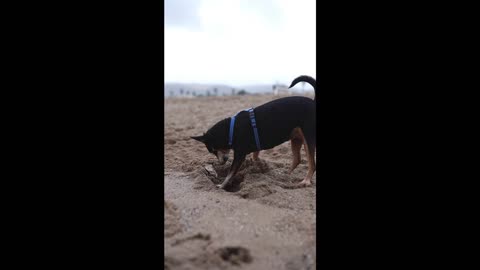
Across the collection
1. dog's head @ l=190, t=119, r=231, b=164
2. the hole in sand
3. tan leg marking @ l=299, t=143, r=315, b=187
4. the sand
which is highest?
dog's head @ l=190, t=119, r=231, b=164

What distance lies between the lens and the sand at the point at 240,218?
2404mm

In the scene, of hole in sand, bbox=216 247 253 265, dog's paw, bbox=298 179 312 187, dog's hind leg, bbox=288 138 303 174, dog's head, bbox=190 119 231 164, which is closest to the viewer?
hole in sand, bbox=216 247 253 265

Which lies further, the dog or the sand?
the dog

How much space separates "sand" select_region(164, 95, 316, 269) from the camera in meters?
2.40

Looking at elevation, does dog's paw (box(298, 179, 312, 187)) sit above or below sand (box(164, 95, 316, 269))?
above

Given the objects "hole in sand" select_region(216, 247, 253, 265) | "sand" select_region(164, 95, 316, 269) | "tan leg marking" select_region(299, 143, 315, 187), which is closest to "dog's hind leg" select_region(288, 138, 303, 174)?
"sand" select_region(164, 95, 316, 269)

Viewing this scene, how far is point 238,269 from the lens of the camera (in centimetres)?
231

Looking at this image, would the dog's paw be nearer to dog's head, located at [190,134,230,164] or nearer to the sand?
the sand

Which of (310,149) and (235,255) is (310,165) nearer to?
(310,149)

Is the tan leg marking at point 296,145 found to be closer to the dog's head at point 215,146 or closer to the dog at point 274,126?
the dog at point 274,126

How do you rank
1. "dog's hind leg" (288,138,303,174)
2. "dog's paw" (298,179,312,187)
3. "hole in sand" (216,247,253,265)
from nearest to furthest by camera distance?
1. "hole in sand" (216,247,253,265)
2. "dog's paw" (298,179,312,187)
3. "dog's hind leg" (288,138,303,174)

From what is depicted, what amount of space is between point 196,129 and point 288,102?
13.2ft

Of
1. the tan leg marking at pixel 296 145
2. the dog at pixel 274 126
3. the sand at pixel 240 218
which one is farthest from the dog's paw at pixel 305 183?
the tan leg marking at pixel 296 145
